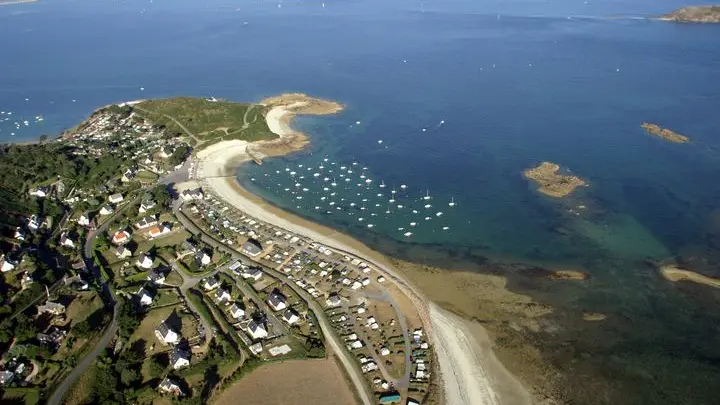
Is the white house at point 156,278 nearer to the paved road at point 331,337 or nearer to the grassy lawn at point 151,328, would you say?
the grassy lawn at point 151,328

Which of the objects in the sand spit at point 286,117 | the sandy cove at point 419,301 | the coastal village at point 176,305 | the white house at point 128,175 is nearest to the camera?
the coastal village at point 176,305

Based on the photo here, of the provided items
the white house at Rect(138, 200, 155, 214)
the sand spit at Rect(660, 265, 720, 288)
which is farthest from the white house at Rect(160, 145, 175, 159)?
the sand spit at Rect(660, 265, 720, 288)

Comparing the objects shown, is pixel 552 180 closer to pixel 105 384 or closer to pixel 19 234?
pixel 105 384

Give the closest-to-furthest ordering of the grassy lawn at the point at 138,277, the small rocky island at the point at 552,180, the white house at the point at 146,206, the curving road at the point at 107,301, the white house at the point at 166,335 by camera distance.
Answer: the curving road at the point at 107,301
the white house at the point at 166,335
the grassy lawn at the point at 138,277
the white house at the point at 146,206
the small rocky island at the point at 552,180

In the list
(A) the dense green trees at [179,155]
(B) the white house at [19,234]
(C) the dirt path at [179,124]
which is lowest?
(B) the white house at [19,234]

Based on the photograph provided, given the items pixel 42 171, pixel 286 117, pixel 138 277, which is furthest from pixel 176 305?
pixel 286 117

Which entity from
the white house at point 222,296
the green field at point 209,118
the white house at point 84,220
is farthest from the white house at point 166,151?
the white house at point 222,296

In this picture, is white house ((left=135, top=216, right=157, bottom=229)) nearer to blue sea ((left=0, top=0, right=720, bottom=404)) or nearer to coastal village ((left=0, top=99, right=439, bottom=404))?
coastal village ((left=0, top=99, right=439, bottom=404))
